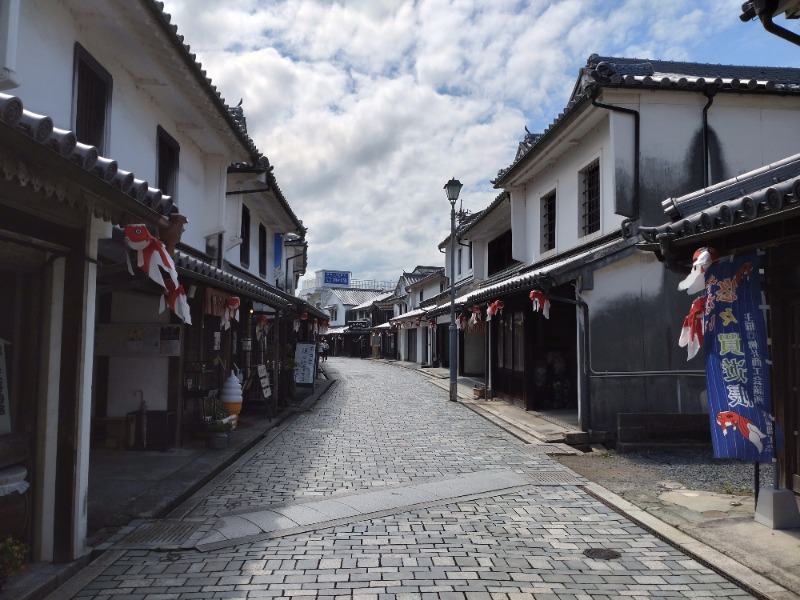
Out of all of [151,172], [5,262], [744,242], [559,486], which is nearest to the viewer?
[5,262]

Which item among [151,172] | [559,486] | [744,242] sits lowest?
[559,486]

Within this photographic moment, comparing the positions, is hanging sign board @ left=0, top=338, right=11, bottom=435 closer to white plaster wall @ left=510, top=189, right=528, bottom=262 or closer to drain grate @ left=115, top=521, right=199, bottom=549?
drain grate @ left=115, top=521, right=199, bottom=549

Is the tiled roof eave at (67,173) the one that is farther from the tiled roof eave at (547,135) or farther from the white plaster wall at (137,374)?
the tiled roof eave at (547,135)

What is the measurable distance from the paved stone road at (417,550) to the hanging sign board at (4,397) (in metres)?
1.63

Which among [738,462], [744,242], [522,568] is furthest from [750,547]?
[738,462]

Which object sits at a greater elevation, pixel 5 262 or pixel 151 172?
pixel 151 172

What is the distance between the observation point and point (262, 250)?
21.5 metres

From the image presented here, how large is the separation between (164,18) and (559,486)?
355 inches

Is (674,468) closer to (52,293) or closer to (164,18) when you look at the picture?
Result: (52,293)

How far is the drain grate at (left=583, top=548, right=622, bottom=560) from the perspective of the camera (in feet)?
20.3

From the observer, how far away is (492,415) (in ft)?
55.2

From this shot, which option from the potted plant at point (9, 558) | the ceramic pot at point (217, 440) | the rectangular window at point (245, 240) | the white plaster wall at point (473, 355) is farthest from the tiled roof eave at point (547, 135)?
the white plaster wall at point (473, 355)

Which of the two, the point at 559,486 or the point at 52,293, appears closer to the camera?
the point at 52,293

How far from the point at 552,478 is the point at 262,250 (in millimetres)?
14611
